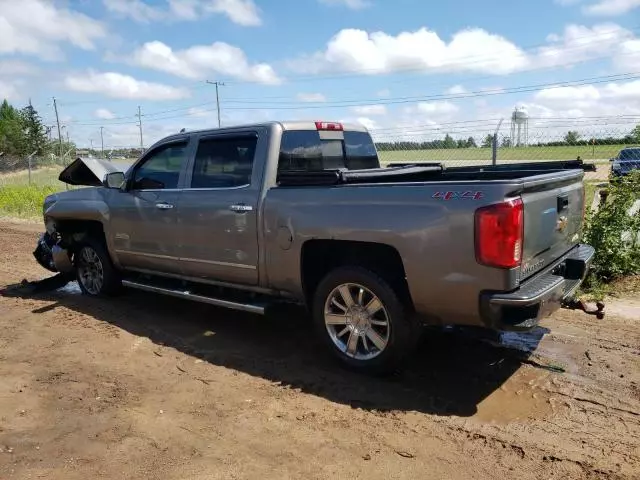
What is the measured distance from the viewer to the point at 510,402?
3984 mm

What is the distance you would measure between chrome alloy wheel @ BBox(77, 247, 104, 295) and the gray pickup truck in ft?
0.66

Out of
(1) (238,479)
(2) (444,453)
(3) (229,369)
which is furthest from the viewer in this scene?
(3) (229,369)

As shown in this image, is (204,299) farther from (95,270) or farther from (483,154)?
(483,154)

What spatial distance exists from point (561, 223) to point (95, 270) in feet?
17.8

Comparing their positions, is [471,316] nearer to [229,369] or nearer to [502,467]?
[502,467]

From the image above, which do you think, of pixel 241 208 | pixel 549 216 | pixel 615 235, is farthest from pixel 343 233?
pixel 615 235

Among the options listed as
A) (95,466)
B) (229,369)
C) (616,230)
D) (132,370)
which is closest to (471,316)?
(229,369)

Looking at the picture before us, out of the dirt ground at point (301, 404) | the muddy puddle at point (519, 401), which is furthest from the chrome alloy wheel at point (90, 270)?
the muddy puddle at point (519, 401)

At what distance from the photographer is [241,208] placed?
496 cm

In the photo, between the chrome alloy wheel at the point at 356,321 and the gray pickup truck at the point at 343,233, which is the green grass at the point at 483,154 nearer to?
the gray pickup truck at the point at 343,233

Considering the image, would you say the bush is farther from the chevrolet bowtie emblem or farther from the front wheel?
the front wheel

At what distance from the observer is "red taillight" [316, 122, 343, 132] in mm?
5520

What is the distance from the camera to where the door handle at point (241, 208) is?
491 centimetres

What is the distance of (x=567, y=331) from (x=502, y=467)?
260 cm
